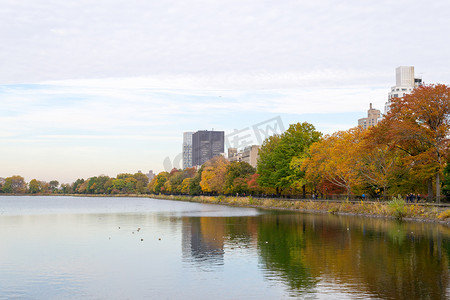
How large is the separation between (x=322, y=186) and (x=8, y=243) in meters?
64.8

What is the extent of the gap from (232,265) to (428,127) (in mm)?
39766

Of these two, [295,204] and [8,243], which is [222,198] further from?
[8,243]

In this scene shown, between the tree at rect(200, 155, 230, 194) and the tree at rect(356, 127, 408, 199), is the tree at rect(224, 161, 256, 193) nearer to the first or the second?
the tree at rect(200, 155, 230, 194)

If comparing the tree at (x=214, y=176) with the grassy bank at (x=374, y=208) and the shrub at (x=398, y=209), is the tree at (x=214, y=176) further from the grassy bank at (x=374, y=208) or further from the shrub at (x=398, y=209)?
the shrub at (x=398, y=209)

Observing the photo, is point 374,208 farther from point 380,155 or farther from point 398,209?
point 380,155

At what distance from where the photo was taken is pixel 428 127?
2248 inches

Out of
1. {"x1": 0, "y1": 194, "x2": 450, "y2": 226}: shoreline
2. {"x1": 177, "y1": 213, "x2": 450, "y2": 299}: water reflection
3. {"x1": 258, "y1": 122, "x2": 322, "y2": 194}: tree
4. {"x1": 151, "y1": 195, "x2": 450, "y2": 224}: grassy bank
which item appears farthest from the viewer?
{"x1": 258, "y1": 122, "x2": 322, "y2": 194}: tree

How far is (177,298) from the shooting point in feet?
64.9

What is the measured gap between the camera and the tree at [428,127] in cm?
5484

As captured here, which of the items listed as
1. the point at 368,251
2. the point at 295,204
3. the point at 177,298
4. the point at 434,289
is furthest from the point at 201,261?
the point at 295,204

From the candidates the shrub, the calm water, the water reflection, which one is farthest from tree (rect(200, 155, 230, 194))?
the calm water

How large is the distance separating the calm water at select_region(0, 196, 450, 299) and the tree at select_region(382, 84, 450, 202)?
44.5 ft

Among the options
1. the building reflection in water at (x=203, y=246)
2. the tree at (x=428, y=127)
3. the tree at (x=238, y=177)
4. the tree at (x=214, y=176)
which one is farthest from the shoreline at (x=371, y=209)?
the tree at (x=214, y=176)

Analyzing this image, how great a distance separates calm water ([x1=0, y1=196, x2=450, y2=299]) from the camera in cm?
2081
